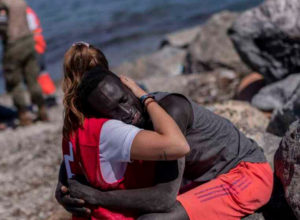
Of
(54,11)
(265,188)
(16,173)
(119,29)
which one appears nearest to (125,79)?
(265,188)

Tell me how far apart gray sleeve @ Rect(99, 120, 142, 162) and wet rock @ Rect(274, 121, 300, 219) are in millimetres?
1014

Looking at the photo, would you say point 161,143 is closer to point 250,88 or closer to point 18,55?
point 250,88

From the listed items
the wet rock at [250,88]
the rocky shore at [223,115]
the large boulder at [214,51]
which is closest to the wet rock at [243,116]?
the rocky shore at [223,115]

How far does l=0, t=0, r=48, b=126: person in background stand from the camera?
25.5 feet

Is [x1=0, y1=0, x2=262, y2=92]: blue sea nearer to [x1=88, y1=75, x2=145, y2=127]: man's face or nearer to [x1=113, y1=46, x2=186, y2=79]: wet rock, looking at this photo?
[x1=113, y1=46, x2=186, y2=79]: wet rock

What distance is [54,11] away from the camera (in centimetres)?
2327

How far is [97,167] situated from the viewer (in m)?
2.92

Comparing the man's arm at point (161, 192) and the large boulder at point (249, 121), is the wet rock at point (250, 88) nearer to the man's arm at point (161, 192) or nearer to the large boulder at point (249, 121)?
the large boulder at point (249, 121)

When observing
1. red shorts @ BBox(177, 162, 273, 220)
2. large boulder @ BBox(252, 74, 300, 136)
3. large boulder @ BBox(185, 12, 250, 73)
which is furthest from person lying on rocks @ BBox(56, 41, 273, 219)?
large boulder @ BBox(185, 12, 250, 73)

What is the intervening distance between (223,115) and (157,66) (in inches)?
266

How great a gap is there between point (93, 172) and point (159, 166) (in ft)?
1.22

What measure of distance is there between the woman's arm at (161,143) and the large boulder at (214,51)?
6.01m

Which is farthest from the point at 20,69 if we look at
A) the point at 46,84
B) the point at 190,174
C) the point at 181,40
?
the point at 181,40

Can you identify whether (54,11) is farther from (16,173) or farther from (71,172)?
(71,172)
